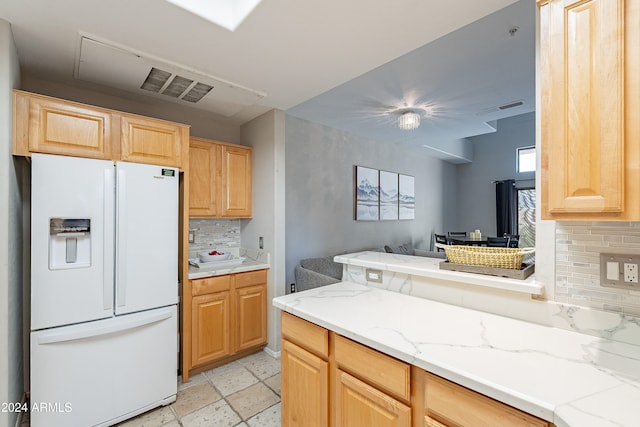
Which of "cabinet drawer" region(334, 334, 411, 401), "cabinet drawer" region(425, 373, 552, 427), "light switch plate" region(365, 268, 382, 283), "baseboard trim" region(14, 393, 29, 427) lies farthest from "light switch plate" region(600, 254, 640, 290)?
"baseboard trim" region(14, 393, 29, 427)

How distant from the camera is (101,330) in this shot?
6.25 feet

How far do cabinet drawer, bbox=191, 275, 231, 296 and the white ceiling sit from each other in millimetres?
1673

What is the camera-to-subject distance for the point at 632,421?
2.36 feet

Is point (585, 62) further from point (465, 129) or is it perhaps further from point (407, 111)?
point (465, 129)

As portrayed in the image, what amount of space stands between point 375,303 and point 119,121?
214 centimetres

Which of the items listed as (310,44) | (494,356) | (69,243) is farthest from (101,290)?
(494,356)

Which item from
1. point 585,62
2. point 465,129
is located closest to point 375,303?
point 585,62

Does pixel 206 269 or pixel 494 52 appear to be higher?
pixel 494 52

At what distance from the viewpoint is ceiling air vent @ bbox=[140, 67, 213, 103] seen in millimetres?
2235

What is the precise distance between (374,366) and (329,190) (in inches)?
110

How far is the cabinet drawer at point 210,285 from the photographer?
2.54 meters

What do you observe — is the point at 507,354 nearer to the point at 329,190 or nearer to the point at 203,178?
the point at 203,178

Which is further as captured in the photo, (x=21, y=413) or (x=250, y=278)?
(x=250, y=278)

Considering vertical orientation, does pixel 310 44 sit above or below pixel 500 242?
above
